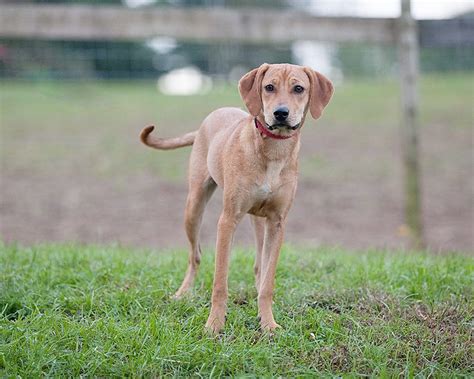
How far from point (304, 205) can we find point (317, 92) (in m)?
6.22

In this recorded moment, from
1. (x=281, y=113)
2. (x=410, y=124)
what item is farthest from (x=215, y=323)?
(x=410, y=124)

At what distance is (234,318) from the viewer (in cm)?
451

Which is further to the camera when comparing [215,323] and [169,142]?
[169,142]

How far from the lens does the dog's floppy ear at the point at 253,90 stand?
444cm

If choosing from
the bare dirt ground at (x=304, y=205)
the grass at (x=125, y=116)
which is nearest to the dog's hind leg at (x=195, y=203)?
the bare dirt ground at (x=304, y=205)

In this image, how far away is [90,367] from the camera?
371cm

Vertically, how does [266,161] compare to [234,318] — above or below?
above

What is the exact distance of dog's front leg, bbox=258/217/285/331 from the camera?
14.5 feet

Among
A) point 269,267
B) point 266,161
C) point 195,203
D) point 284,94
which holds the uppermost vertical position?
point 284,94

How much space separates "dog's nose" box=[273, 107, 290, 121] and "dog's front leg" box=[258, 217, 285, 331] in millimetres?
725

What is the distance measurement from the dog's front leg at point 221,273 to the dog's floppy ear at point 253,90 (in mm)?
698

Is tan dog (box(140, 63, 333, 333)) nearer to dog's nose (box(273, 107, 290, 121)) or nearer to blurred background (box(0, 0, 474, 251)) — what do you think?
dog's nose (box(273, 107, 290, 121))

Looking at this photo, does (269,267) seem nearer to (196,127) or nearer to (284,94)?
(284,94)

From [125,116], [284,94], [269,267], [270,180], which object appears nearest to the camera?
[284,94]
